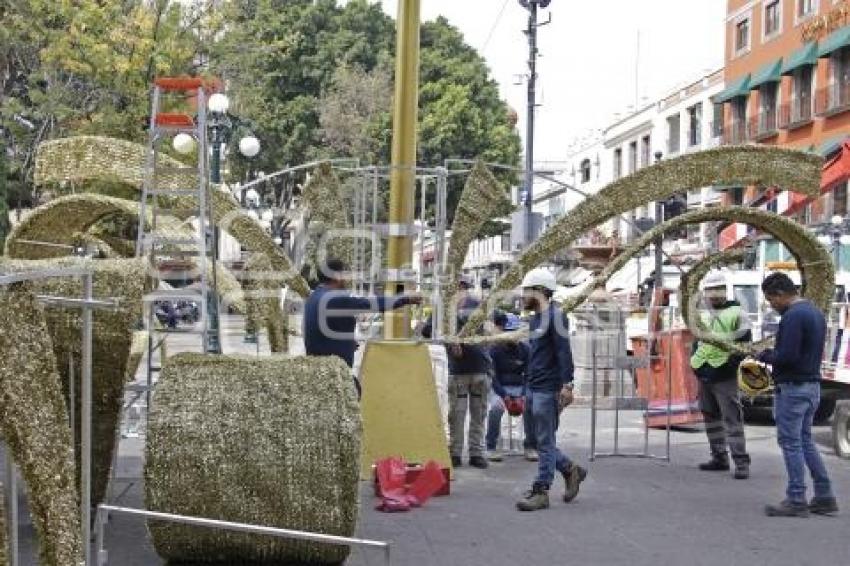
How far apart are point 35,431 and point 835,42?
3259cm

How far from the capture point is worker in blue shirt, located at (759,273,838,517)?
335 inches

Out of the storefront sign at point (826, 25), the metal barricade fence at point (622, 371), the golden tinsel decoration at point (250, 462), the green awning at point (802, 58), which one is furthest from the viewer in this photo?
the green awning at point (802, 58)

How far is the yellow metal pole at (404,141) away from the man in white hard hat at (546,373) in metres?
1.24

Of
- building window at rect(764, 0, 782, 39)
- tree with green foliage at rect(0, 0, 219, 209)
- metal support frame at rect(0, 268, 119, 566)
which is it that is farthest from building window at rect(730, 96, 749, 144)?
metal support frame at rect(0, 268, 119, 566)

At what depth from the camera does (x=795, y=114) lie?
36.6 metres

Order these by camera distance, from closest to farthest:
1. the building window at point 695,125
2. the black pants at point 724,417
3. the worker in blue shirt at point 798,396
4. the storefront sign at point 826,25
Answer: the worker in blue shirt at point 798,396, the black pants at point 724,417, the storefront sign at point 826,25, the building window at point 695,125

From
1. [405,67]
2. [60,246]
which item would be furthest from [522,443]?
[60,246]

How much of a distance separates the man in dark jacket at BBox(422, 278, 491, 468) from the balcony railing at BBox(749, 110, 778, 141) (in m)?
29.5

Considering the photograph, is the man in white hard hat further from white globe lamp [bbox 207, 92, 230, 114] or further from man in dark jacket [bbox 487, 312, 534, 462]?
white globe lamp [bbox 207, 92, 230, 114]

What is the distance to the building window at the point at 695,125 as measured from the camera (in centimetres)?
4531

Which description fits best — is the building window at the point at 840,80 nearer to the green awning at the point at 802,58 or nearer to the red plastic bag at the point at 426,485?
the green awning at the point at 802,58

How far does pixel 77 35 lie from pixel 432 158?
73.9ft

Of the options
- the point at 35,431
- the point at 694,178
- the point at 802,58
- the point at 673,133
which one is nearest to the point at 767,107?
the point at 802,58

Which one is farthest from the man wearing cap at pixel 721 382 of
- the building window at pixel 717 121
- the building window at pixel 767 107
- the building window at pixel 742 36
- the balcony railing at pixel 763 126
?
the building window at pixel 717 121
